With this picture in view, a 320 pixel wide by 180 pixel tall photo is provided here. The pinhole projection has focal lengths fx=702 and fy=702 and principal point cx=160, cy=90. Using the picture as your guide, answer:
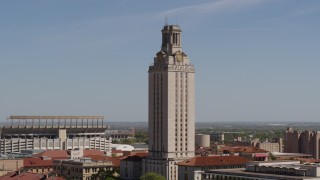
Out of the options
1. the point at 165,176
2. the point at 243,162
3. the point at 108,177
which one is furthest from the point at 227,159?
the point at 108,177

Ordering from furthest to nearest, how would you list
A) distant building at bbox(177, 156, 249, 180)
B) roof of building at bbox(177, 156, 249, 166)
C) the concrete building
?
roof of building at bbox(177, 156, 249, 166)
distant building at bbox(177, 156, 249, 180)
the concrete building

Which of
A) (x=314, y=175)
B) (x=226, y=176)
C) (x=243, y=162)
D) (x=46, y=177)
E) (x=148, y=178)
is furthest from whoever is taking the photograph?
(x=243, y=162)

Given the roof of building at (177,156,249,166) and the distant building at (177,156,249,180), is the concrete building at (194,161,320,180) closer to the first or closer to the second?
the distant building at (177,156,249,180)

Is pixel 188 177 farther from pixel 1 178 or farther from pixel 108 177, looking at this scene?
pixel 1 178

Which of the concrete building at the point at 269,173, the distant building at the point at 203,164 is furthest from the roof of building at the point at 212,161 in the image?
the concrete building at the point at 269,173

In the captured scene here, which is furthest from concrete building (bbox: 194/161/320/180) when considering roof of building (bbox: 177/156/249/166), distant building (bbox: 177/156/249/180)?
roof of building (bbox: 177/156/249/166)

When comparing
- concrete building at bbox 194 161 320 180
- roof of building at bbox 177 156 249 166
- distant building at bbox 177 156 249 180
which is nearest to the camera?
concrete building at bbox 194 161 320 180

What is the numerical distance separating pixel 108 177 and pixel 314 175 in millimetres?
79787

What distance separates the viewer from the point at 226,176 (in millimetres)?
138375

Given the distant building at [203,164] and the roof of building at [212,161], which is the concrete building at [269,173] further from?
the roof of building at [212,161]

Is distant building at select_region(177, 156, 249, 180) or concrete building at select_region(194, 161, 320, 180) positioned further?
distant building at select_region(177, 156, 249, 180)

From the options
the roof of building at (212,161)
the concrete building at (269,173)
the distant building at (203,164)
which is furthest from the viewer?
the roof of building at (212,161)

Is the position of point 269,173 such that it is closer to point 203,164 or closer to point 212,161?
point 203,164

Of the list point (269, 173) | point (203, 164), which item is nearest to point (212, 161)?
point (203, 164)
